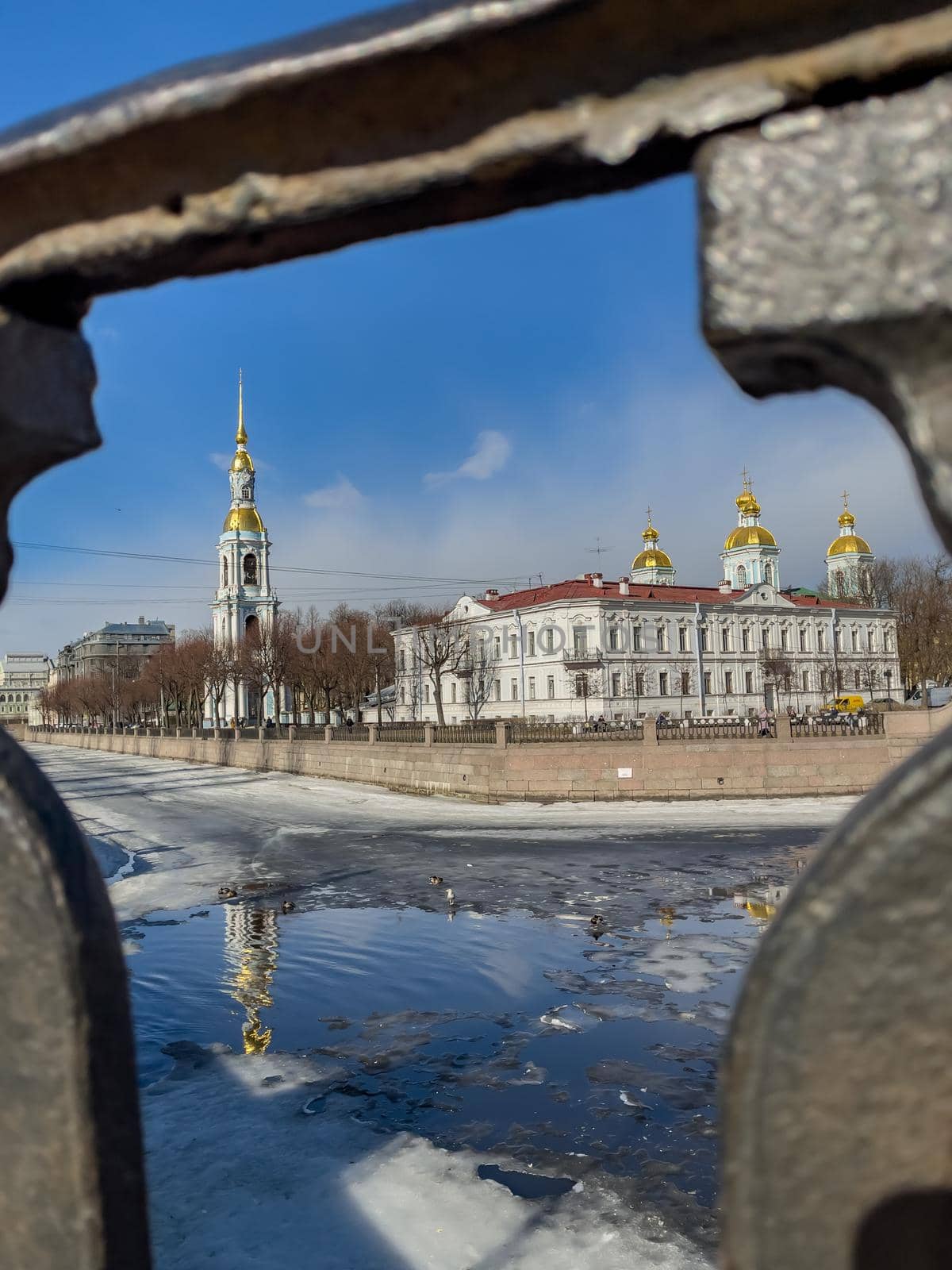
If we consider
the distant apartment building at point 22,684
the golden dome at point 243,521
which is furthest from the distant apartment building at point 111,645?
the golden dome at point 243,521

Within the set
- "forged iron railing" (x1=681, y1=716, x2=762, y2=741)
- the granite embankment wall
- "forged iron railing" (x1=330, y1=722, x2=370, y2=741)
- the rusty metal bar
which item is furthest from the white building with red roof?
the rusty metal bar

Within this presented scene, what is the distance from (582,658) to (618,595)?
566 centimetres

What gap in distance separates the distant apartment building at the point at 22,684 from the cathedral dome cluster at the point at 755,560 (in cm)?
9919

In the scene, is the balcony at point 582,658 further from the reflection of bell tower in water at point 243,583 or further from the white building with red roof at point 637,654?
the reflection of bell tower in water at point 243,583

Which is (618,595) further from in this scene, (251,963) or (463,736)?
(251,963)

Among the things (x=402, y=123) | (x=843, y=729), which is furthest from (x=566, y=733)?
(x=402, y=123)

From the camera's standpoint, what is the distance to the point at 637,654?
53281 mm

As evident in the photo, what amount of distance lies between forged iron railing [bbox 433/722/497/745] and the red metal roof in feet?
76.1

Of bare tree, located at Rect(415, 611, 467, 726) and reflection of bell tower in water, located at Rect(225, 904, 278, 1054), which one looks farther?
bare tree, located at Rect(415, 611, 467, 726)

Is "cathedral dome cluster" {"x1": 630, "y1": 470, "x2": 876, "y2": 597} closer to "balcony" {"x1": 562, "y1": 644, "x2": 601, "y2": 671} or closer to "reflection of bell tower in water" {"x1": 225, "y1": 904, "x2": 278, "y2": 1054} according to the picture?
"balcony" {"x1": 562, "y1": 644, "x2": 601, "y2": 671}

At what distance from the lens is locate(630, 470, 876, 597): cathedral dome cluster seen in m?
70.7

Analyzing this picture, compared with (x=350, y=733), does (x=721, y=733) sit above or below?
above

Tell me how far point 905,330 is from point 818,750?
2668 centimetres

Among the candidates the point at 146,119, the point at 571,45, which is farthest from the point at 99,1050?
the point at 571,45
